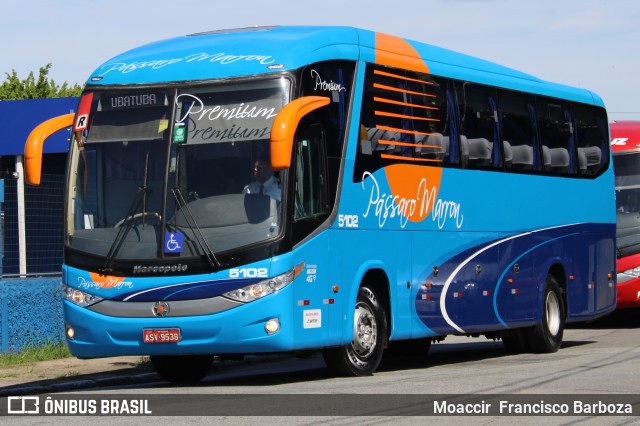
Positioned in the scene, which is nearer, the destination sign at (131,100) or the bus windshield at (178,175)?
the bus windshield at (178,175)

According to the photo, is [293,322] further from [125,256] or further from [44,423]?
[44,423]

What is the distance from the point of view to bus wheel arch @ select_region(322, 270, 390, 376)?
15.0 metres

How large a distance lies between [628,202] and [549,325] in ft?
20.1

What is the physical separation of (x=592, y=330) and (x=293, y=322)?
13494 mm

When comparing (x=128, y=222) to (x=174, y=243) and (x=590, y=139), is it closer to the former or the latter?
(x=174, y=243)

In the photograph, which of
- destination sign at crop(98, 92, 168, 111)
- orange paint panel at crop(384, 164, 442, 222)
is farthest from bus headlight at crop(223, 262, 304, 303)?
orange paint panel at crop(384, 164, 442, 222)

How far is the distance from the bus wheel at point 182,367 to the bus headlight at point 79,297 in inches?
64.9

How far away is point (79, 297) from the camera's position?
14266 millimetres

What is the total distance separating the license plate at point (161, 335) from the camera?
13734 millimetres

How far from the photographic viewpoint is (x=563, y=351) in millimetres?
20312

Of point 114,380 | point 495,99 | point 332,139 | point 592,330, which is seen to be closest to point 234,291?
point 332,139

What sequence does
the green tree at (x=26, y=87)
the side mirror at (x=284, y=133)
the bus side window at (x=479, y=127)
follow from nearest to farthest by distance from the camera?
the side mirror at (x=284, y=133) < the bus side window at (x=479, y=127) < the green tree at (x=26, y=87)

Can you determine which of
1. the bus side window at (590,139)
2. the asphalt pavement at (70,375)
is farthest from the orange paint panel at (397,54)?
the bus side window at (590,139)

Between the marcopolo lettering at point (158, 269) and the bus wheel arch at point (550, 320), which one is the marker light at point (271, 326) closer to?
the marcopolo lettering at point (158, 269)
